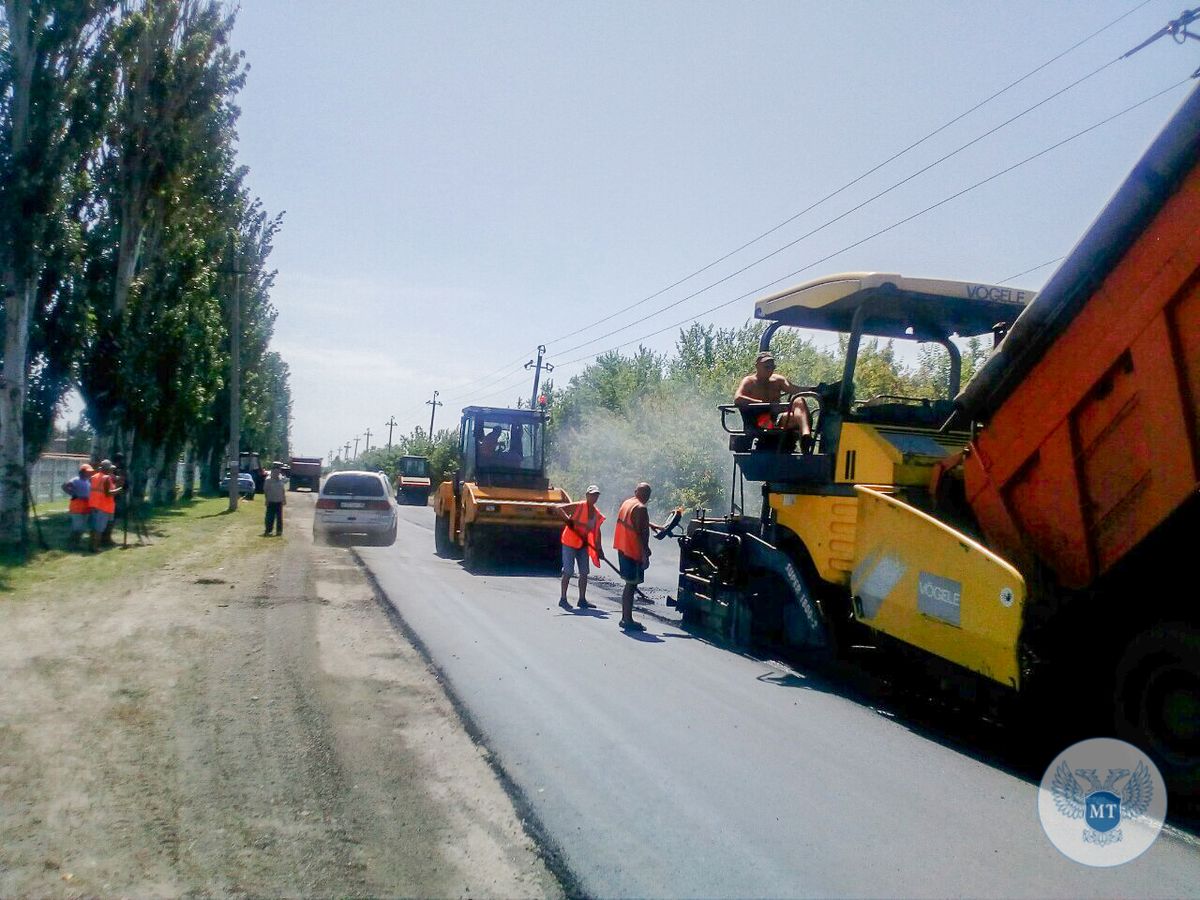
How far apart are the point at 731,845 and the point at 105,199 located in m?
23.9

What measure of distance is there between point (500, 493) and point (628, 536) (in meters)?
5.95

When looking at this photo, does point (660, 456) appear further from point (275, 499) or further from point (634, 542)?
point (634, 542)

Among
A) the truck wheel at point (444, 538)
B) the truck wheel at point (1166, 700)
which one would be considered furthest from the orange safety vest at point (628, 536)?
the truck wheel at point (444, 538)

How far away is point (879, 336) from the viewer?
27.4ft

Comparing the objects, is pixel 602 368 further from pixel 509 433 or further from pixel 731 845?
pixel 731 845

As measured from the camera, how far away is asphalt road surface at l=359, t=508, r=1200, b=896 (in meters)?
4.08

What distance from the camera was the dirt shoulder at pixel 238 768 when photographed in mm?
4004

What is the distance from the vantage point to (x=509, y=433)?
56.7 feet

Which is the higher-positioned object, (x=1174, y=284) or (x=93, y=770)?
(x=1174, y=284)

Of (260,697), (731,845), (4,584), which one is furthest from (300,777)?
(4,584)

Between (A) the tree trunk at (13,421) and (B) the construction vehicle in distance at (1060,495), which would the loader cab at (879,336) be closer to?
(B) the construction vehicle in distance at (1060,495)

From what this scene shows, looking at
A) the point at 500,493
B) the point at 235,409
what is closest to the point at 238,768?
the point at 500,493

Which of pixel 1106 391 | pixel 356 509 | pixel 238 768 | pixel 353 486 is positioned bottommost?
pixel 238 768

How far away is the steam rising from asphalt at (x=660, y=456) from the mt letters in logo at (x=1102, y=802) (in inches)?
820
